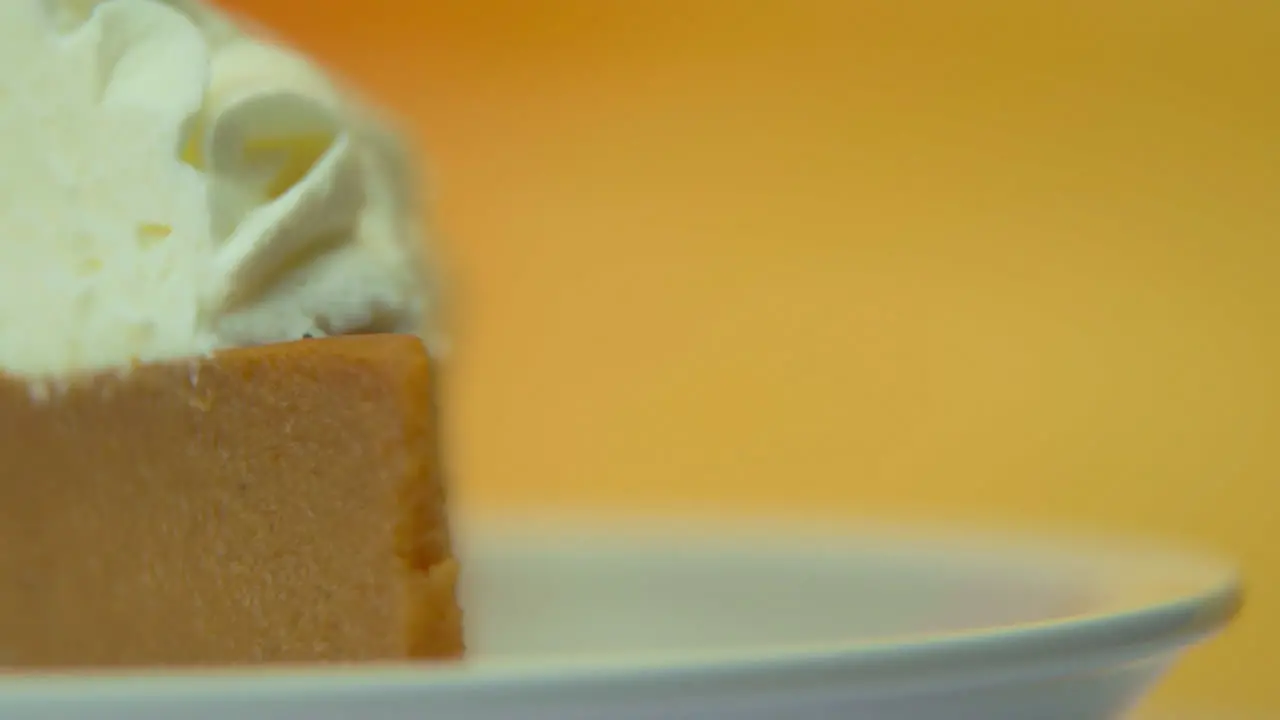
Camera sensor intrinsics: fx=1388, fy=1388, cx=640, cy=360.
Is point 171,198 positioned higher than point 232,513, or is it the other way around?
point 171,198

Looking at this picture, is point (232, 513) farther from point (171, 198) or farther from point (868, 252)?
point (868, 252)

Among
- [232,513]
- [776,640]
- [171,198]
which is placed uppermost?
[171,198]

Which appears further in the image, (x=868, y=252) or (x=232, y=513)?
(x=868, y=252)

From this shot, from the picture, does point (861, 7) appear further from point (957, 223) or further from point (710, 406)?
point (710, 406)

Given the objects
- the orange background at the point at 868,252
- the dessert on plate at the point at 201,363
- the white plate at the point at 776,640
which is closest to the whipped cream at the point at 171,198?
the dessert on plate at the point at 201,363

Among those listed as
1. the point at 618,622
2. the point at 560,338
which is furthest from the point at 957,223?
the point at 618,622

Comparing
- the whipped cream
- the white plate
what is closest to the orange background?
the white plate

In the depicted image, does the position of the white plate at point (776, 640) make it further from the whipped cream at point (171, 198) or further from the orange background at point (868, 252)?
the orange background at point (868, 252)

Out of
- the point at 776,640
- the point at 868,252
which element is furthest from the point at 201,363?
the point at 868,252

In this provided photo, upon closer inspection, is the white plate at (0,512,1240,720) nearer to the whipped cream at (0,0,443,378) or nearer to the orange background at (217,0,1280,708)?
the whipped cream at (0,0,443,378)
